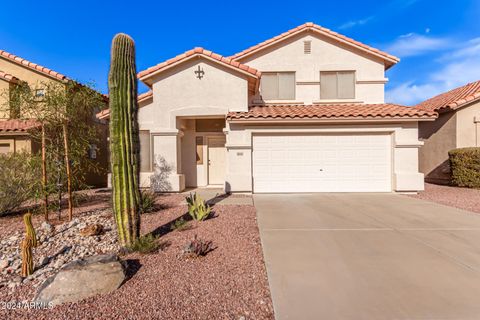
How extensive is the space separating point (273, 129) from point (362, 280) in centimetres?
756

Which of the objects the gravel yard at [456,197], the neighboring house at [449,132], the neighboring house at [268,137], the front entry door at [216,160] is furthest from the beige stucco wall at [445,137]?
the front entry door at [216,160]

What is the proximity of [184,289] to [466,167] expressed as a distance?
1341 cm

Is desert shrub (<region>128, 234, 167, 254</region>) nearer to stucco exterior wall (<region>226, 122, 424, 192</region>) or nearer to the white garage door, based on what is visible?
stucco exterior wall (<region>226, 122, 424, 192</region>)

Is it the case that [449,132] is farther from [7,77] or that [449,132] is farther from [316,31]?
[7,77]

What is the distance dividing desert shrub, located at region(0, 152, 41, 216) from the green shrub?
15.9 meters

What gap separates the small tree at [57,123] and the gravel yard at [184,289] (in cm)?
368

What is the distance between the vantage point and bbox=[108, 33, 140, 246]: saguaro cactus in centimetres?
454

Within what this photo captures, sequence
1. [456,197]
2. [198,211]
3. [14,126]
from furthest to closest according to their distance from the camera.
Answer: [14,126] < [456,197] < [198,211]

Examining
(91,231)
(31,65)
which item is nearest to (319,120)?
(91,231)

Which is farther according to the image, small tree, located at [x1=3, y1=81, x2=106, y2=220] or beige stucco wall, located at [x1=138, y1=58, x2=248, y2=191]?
beige stucco wall, located at [x1=138, y1=58, x2=248, y2=191]

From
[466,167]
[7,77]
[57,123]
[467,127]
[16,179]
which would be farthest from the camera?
[7,77]

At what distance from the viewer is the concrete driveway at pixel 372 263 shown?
301cm

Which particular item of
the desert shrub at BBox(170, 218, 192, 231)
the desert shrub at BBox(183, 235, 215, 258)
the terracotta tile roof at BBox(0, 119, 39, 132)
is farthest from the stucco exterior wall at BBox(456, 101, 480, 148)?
the terracotta tile roof at BBox(0, 119, 39, 132)

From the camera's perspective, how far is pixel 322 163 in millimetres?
10695
